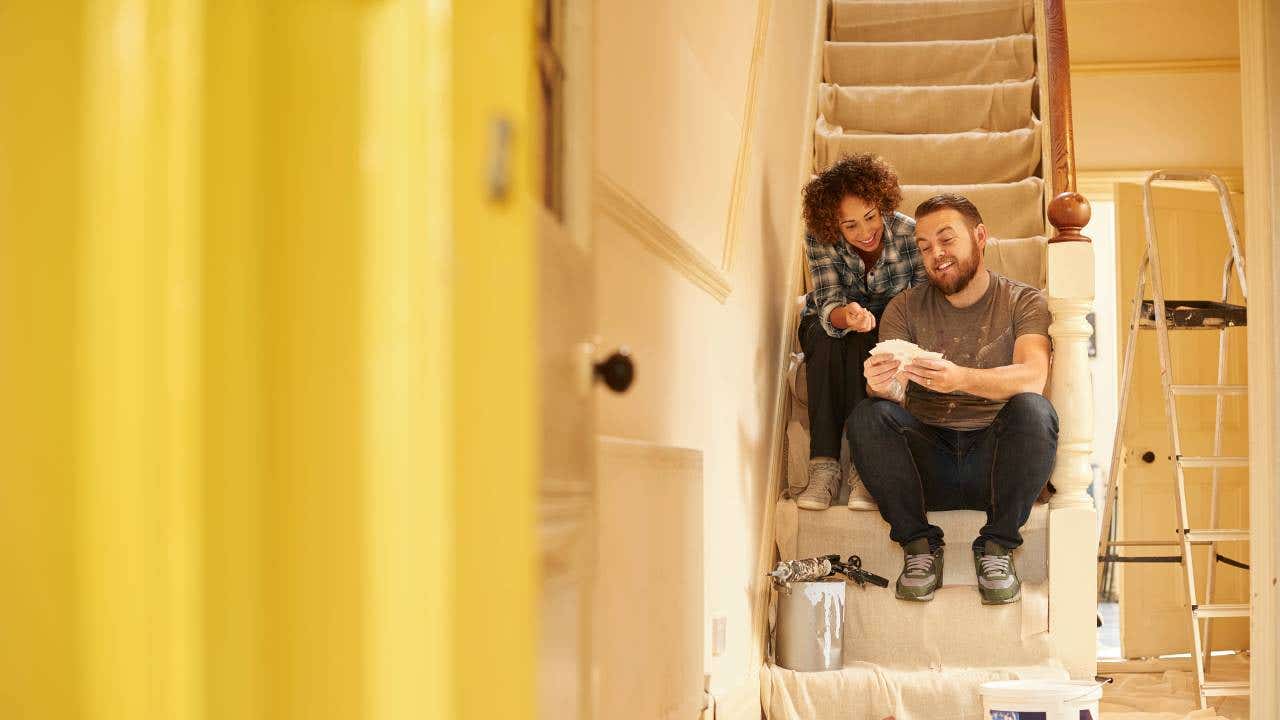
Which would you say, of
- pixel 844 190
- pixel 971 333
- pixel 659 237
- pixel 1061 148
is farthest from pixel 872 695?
pixel 1061 148

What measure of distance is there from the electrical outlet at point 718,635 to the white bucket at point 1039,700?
2.20 ft

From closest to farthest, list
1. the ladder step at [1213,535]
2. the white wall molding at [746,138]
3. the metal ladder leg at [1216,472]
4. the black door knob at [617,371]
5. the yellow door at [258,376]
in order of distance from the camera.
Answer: the yellow door at [258,376], the black door knob at [617,371], the white wall molding at [746,138], the ladder step at [1213,535], the metal ladder leg at [1216,472]

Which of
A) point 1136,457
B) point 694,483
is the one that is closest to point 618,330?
point 694,483

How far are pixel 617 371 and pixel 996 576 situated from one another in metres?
2.01

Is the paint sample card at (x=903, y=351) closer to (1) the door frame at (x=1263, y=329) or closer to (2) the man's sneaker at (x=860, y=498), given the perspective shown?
(2) the man's sneaker at (x=860, y=498)

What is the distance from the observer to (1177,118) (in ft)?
17.4

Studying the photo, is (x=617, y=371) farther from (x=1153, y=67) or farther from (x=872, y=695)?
(x=1153, y=67)

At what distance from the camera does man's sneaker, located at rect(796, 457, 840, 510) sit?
9.30 feet

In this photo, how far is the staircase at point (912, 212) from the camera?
8.33ft

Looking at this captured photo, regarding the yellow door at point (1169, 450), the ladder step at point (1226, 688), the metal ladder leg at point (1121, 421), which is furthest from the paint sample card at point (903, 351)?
the yellow door at point (1169, 450)

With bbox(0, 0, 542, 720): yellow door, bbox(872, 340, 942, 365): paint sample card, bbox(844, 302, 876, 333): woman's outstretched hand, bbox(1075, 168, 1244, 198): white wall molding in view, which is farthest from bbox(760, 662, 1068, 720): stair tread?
bbox(1075, 168, 1244, 198): white wall molding

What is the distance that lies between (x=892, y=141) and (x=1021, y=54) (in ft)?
2.69

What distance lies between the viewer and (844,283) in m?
2.99

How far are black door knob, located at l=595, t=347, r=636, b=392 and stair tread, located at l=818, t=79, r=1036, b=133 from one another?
3.31 metres
